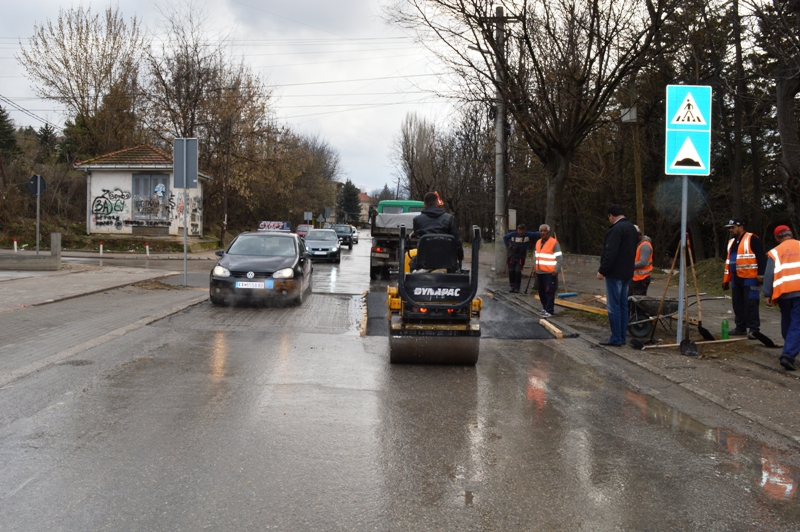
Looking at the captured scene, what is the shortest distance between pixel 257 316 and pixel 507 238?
8.26m

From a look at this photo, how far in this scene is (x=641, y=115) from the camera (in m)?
25.1

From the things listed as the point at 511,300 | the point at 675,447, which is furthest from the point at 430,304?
the point at 511,300

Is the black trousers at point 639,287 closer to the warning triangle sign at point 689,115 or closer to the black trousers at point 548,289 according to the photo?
the black trousers at point 548,289

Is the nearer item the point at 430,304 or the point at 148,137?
the point at 430,304

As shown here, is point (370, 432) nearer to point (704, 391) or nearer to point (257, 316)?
point (704, 391)

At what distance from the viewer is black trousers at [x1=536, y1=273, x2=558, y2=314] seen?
41.2 feet

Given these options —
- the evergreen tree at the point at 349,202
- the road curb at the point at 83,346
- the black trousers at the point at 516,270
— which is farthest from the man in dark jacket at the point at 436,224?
the evergreen tree at the point at 349,202

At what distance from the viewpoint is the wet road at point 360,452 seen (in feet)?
12.4

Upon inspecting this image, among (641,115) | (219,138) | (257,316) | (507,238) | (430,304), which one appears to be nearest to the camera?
(430,304)

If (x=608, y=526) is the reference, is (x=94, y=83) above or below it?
above

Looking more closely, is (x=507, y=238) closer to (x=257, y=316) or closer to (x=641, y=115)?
(x=257, y=316)

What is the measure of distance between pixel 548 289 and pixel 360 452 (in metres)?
8.45

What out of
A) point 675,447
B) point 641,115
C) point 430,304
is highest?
point 641,115

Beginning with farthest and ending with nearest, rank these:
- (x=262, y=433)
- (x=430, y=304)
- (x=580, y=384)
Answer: (x=430, y=304) → (x=580, y=384) → (x=262, y=433)
